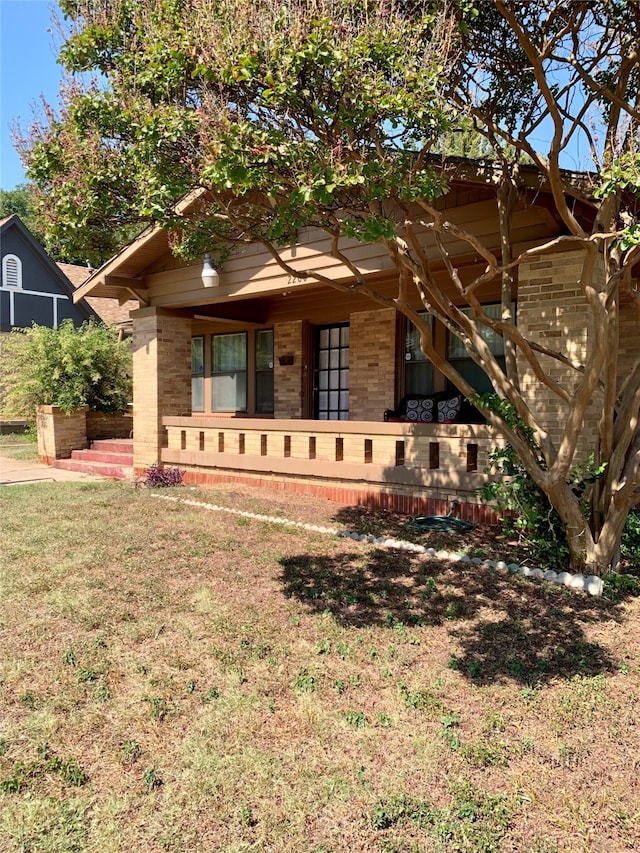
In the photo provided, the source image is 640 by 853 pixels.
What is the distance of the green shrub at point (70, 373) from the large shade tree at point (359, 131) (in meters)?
7.90

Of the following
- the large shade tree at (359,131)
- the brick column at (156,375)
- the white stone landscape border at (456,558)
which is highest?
the large shade tree at (359,131)

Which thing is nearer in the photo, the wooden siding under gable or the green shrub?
the wooden siding under gable

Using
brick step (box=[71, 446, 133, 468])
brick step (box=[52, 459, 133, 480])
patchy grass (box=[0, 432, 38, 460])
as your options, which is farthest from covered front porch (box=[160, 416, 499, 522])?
patchy grass (box=[0, 432, 38, 460])

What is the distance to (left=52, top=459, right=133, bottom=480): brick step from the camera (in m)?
10.1

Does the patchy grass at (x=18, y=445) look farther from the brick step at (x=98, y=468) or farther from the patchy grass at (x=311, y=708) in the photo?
the patchy grass at (x=311, y=708)

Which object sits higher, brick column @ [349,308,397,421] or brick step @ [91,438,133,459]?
brick column @ [349,308,397,421]

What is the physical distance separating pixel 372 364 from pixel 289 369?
2.02 metres

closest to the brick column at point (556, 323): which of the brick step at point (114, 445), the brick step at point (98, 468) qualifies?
the brick step at point (98, 468)

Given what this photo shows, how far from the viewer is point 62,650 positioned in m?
3.52

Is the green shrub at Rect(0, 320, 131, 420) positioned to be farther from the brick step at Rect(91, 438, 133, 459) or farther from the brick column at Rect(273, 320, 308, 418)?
the brick column at Rect(273, 320, 308, 418)

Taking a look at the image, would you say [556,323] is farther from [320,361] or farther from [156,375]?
[156,375]

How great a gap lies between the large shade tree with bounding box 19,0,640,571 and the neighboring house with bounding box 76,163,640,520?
70cm

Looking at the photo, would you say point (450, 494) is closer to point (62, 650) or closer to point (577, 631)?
point (577, 631)

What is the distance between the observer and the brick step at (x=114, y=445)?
1114 cm
